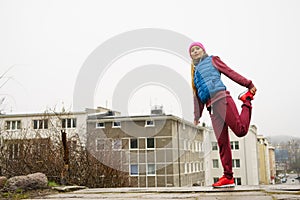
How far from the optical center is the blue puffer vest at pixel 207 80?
4.28m

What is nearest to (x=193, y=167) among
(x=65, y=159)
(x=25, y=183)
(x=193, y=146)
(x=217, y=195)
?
(x=193, y=146)

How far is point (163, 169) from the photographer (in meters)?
29.5

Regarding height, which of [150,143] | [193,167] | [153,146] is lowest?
[193,167]

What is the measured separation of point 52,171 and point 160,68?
3.73 metres

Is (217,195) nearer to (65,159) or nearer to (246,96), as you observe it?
(246,96)

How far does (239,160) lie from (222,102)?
130 feet

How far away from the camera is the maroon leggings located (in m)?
4.16

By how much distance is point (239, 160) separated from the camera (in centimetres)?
4200

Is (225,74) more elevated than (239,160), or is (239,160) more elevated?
(225,74)

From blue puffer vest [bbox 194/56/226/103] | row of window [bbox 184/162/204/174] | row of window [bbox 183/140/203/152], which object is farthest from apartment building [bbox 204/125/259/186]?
blue puffer vest [bbox 194/56/226/103]

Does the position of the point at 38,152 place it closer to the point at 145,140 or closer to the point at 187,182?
the point at 145,140

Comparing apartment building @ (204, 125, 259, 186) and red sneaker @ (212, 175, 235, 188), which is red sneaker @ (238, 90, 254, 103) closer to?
red sneaker @ (212, 175, 235, 188)

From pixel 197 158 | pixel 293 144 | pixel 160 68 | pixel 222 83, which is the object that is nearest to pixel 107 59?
pixel 160 68

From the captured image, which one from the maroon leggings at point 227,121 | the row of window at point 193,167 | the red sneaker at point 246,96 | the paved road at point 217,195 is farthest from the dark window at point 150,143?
the paved road at point 217,195
